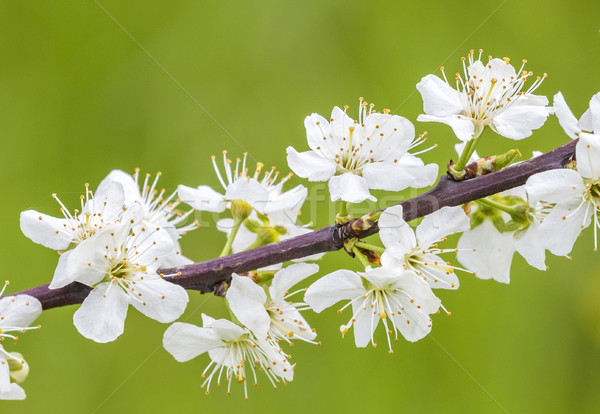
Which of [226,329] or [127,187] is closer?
[226,329]

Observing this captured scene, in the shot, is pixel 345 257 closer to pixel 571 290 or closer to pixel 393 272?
pixel 571 290

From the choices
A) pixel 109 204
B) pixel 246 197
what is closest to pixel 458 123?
pixel 246 197

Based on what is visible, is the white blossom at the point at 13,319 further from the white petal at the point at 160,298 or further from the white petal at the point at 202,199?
the white petal at the point at 202,199

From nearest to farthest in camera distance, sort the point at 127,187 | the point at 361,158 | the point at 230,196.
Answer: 1. the point at 361,158
2. the point at 230,196
3. the point at 127,187

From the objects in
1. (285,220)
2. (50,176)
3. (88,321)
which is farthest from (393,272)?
(50,176)

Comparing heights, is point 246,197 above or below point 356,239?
above

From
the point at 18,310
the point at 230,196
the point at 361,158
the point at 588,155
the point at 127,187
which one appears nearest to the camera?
the point at 588,155

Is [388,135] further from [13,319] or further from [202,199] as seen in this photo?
[13,319]
